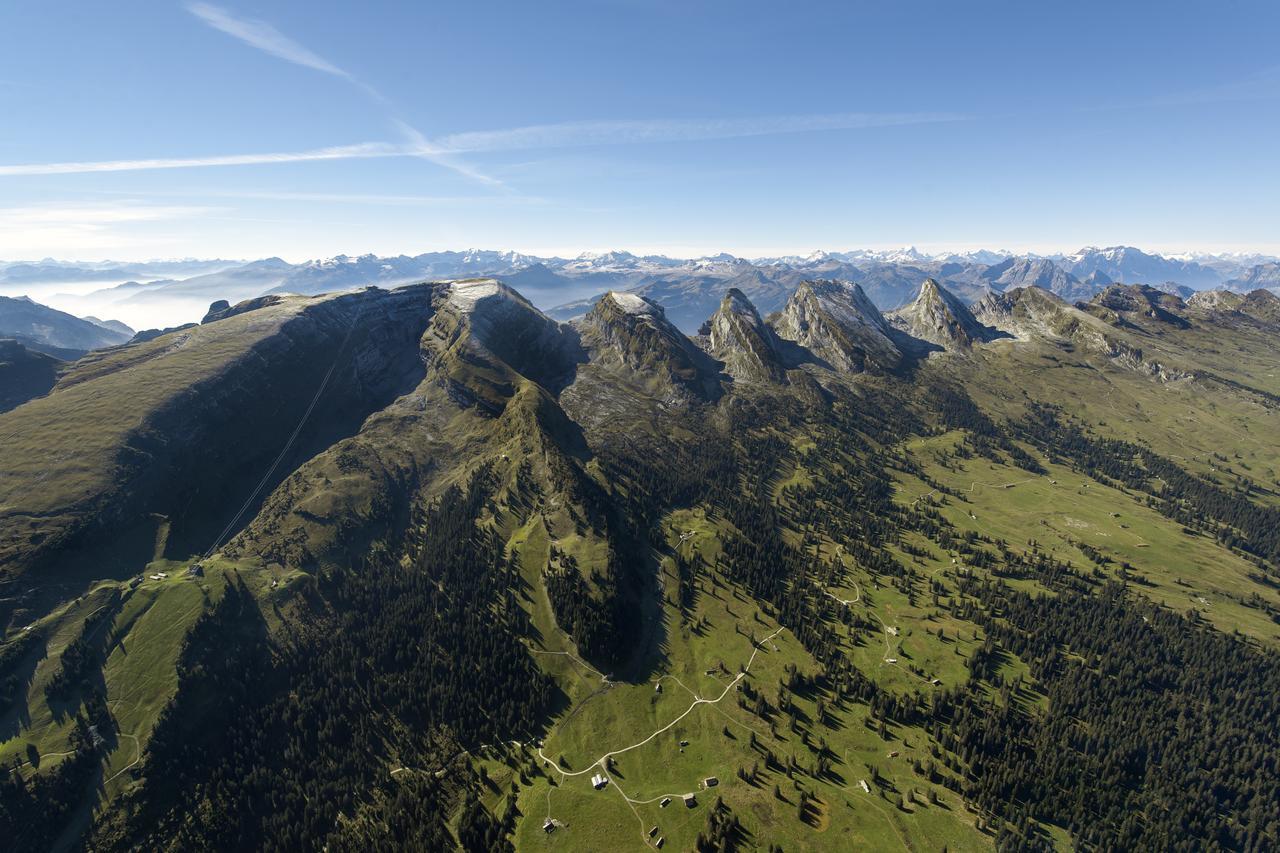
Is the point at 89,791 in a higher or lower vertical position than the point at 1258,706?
higher

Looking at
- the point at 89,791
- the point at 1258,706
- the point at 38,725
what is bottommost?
the point at 1258,706

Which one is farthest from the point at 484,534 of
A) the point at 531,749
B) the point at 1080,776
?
the point at 1080,776

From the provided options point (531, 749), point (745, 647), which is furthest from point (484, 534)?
point (745, 647)

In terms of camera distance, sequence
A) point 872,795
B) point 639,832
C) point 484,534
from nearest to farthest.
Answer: point 639,832 < point 872,795 < point 484,534

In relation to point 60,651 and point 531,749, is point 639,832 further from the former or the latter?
point 60,651

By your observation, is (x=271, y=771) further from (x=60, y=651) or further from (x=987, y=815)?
(x=987, y=815)

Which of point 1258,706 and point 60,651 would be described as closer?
point 60,651

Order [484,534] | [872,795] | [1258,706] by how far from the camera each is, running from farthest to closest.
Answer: [484,534] → [1258,706] → [872,795]

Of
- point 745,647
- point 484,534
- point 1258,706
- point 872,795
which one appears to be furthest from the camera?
point 484,534

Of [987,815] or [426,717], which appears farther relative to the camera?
[426,717]
